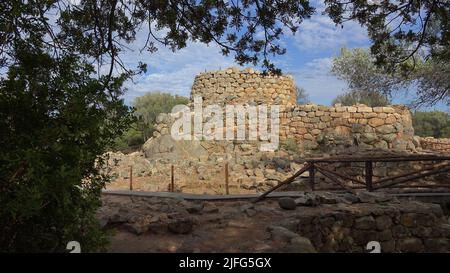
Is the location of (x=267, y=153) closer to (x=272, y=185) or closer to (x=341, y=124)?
(x=341, y=124)

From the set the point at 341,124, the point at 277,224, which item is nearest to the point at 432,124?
the point at 341,124

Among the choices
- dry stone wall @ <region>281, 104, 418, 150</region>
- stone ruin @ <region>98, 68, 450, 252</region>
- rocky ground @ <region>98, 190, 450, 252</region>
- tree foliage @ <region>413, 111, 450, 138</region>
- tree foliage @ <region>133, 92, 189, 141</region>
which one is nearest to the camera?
rocky ground @ <region>98, 190, 450, 252</region>

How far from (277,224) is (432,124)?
3959 cm

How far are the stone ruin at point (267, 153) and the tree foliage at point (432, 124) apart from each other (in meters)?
20.5

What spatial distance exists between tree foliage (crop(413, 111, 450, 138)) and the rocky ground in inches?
1311

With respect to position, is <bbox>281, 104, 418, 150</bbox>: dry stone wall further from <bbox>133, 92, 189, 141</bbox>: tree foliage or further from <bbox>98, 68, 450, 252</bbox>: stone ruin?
<bbox>133, 92, 189, 141</bbox>: tree foliage

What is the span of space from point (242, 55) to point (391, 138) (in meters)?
12.5

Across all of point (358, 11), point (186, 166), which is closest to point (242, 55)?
point (358, 11)

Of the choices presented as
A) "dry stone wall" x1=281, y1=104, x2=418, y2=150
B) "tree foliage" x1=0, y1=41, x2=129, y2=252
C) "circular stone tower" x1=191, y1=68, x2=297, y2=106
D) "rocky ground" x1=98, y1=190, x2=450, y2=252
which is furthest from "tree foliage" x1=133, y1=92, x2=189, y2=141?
"tree foliage" x1=0, y1=41, x2=129, y2=252

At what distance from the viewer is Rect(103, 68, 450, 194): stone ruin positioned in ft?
47.7

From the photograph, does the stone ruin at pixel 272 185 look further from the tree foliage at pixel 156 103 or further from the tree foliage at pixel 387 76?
the tree foliage at pixel 156 103

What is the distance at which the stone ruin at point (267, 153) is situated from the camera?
573 inches

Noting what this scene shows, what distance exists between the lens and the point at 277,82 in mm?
20484

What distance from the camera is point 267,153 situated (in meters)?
16.9
